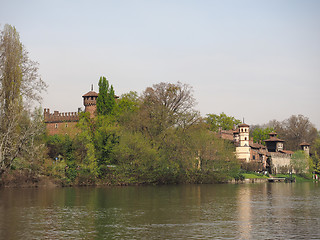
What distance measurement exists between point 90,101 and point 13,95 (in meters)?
34.3

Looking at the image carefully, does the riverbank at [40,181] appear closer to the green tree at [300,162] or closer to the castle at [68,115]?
the castle at [68,115]

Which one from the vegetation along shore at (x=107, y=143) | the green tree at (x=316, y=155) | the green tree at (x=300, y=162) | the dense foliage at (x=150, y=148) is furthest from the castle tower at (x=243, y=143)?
the dense foliage at (x=150, y=148)

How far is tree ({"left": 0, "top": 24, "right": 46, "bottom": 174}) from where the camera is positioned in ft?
143

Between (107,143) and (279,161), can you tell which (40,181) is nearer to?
(107,143)

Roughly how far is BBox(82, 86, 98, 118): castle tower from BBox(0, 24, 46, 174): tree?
3203 centimetres

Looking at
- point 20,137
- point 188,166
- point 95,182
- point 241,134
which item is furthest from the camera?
point 241,134

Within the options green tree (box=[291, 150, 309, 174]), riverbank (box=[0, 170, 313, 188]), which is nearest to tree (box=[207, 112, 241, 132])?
green tree (box=[291, 150, 309, 174])

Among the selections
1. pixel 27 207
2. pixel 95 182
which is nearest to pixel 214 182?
pixel 95 182

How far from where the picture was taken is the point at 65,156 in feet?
183

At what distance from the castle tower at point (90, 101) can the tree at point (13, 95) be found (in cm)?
3203

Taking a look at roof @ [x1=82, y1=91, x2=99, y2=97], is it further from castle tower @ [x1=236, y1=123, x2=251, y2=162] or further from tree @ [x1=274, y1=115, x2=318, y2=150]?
tree @ [x1=274, y1=115, x2=318, y2=150]

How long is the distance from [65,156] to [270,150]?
231ft

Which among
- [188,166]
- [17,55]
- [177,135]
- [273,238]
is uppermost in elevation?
[17,55]

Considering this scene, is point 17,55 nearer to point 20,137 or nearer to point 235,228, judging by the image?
point 20,137
